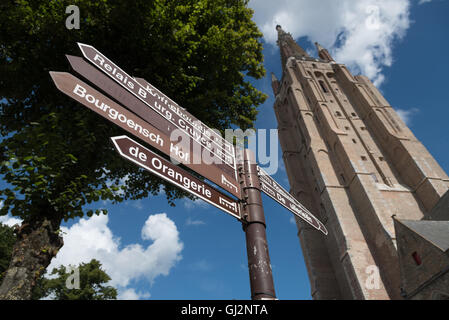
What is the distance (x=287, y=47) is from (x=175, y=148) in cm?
5017

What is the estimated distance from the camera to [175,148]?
2.92m

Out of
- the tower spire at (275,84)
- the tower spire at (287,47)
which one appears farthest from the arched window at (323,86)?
the tower spire at (287,47)

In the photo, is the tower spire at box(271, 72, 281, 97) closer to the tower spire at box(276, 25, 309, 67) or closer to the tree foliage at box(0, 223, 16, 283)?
the tower spire at box(276, 25, 309, 67)

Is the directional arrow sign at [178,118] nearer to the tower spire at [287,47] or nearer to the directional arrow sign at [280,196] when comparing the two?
the directional arrow sign at [280,196]

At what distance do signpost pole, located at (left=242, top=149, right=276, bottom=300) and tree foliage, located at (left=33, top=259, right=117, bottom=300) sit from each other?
26020mm

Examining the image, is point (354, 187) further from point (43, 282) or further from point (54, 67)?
point (43, 282)

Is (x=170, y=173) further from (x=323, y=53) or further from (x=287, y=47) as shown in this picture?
(x=287, y=47)

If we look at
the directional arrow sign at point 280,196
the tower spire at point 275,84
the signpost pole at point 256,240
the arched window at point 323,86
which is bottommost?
the signpost pole at point 256,240

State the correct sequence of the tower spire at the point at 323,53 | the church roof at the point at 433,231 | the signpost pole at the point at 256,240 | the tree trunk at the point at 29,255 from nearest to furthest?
the signpost pole at the point at 256,240, the tree trunk at the point at 29,255, the church roof at the point at 433,231, the tower spire at the point at 323,53

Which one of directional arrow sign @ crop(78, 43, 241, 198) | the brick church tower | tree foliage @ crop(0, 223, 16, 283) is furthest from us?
the brick church tower

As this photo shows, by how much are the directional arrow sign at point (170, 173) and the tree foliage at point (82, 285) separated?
85.3 ft

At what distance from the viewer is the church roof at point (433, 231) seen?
562 inches

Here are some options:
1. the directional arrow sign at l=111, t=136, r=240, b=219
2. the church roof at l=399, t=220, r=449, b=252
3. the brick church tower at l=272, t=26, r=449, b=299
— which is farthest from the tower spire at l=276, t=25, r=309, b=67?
the directional arrow sign at l=111, t=136, r=240, b=219

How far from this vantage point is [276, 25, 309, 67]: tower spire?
4500cm
